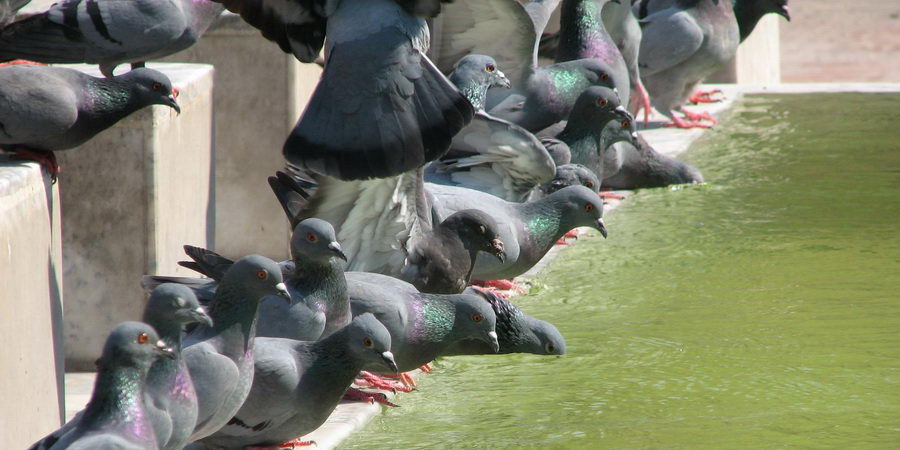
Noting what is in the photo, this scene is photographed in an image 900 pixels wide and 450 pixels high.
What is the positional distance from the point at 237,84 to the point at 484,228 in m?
2.43

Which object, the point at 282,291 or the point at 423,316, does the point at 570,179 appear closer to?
the point at 423,316

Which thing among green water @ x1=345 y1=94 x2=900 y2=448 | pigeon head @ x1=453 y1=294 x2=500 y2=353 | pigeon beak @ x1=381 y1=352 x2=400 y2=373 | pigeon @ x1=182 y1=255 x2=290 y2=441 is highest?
pigeon @ x1=182 y1=255 x2=290 y2=441

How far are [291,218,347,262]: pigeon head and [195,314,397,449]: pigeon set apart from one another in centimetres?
44

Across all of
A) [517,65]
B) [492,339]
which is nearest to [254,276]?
[492,339]

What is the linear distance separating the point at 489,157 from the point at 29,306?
3.04 m

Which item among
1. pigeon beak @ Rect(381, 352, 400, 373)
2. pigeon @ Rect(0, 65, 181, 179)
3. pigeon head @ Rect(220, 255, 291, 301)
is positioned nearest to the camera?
pigeon head @ Rect(220, 255, 291, 301)

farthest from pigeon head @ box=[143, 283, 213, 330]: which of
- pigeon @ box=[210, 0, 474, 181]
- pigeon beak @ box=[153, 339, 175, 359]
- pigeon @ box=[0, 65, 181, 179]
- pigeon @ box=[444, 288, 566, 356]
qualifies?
pigeon @ box=[444, 288, 566, 356]

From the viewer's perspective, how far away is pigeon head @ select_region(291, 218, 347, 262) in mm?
4676

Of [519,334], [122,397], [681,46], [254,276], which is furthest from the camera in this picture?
[681,46]

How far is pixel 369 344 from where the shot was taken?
13.9 feet

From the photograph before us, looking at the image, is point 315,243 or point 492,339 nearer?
point 315,243

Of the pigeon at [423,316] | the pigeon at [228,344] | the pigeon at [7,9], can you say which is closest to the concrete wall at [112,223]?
the pigeon at [7,9]

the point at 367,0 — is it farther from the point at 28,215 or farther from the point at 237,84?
the point at 237,84

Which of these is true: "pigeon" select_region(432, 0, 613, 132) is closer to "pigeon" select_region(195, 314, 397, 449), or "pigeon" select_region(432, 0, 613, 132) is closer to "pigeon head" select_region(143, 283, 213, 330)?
"pigeon" select_region(195, 314, 397, 449)
